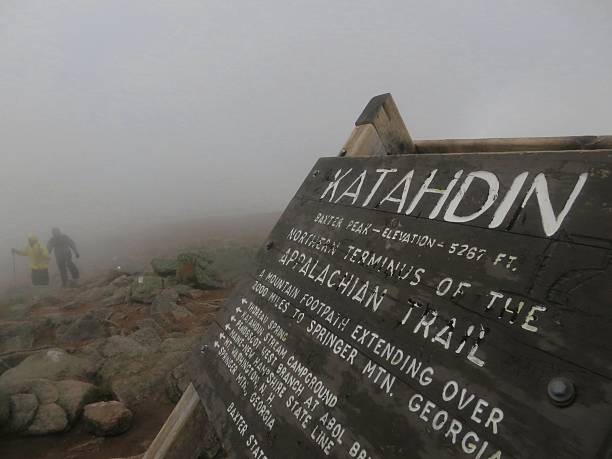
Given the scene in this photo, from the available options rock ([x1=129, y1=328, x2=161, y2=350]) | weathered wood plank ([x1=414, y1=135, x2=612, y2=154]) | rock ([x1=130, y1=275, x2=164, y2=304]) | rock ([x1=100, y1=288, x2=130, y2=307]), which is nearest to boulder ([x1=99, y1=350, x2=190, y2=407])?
rock ([x1=129, y1=328, x2=161, y2=350])

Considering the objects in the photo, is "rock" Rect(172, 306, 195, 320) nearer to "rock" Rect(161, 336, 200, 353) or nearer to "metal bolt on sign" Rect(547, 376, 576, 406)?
"rock" Rect(161, 336, 200, 353)

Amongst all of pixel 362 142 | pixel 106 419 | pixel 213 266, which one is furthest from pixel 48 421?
pixel 213 266

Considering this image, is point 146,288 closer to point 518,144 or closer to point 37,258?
point 37,258

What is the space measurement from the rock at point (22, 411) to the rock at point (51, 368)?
646 millimetres

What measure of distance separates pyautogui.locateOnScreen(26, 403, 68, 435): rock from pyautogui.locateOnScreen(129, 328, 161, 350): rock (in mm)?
1990

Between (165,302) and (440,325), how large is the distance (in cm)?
993

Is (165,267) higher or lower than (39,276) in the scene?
higher

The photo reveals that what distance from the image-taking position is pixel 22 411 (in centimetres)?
549

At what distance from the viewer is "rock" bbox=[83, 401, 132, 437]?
18.3 feet

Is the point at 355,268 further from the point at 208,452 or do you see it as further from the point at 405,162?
the point at 208,452

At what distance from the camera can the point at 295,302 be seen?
81.2 inches

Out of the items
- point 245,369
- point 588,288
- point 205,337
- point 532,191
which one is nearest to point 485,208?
point 532,191

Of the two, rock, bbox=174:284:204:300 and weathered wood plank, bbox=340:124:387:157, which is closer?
weathered wood plank, bbox=340:124:387:157

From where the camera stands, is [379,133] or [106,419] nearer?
[379,133]
